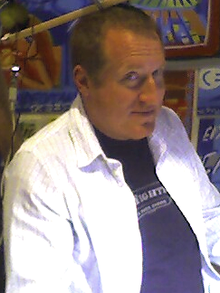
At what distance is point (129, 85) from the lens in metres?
1.00

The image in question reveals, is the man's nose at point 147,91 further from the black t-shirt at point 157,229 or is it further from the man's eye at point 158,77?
the black t-shirt at point 157,229

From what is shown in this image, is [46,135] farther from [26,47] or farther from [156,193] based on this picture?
[26,47]

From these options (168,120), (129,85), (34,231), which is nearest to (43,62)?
(168,120)

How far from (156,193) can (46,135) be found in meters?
0.27

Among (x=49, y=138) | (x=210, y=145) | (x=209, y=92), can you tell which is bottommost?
(x=210, y=145)

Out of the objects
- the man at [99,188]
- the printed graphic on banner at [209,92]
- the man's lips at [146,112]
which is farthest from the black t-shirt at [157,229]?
the printed graphic on banner at [209,92]

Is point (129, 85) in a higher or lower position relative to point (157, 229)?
higher

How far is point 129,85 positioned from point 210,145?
0.58m

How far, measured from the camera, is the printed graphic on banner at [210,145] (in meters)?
1.50

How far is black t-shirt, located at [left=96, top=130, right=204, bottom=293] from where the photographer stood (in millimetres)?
1092

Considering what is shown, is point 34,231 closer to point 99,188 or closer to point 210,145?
point 99,188

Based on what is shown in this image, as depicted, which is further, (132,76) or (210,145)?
(210,145)

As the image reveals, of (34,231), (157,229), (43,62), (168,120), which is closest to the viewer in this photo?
(34,231)

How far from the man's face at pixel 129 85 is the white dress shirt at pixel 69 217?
0.06 m
